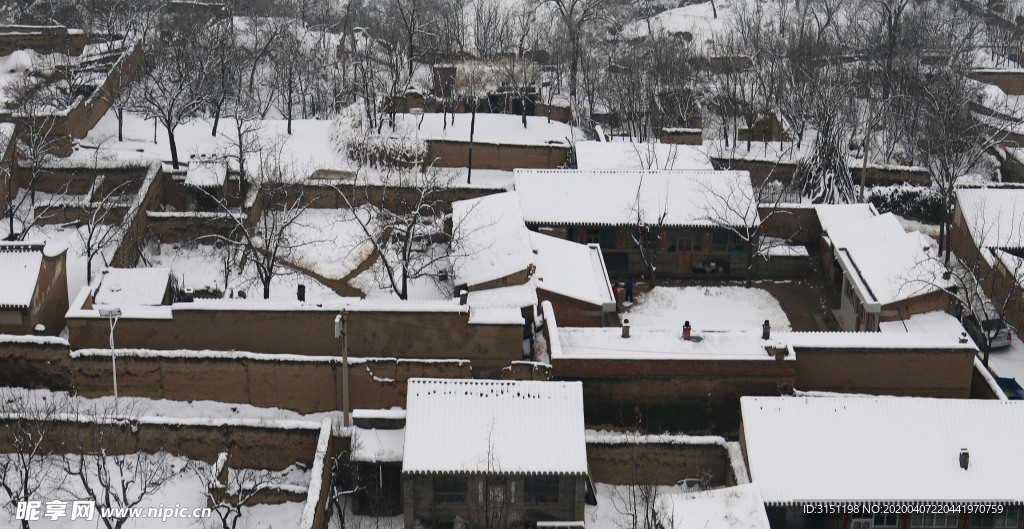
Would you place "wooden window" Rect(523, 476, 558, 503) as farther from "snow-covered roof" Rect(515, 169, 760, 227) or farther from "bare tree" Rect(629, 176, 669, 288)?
"snow-covered roof" Rect(515, 169, 760, 227)

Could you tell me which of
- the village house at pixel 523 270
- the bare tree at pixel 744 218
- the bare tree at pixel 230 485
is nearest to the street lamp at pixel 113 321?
the bare tree at pixel 230 485

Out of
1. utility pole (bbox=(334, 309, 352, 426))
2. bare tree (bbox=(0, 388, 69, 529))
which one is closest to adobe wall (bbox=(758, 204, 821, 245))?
utility pole (bbox=(334, 309, 352, 426))

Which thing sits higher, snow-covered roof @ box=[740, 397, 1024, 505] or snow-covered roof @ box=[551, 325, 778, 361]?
snow-covered roof @ box=[551, 325, 778, 361]

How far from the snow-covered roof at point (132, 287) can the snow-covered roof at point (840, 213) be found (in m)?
31.0

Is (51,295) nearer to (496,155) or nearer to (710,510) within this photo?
(710,510)

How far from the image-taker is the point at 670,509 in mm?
42531

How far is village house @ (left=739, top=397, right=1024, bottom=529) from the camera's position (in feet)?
144

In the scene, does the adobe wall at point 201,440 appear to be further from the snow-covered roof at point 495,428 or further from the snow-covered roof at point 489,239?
the snow-covered roof at point 489,239

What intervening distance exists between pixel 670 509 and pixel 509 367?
10215 mm

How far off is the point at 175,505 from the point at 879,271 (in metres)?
31.7

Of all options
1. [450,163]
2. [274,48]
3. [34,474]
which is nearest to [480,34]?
[274,48]

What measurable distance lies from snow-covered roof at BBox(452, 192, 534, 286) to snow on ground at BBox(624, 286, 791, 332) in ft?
20.9

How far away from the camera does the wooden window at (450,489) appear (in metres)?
43.8

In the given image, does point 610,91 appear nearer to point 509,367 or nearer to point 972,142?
point 972,142
